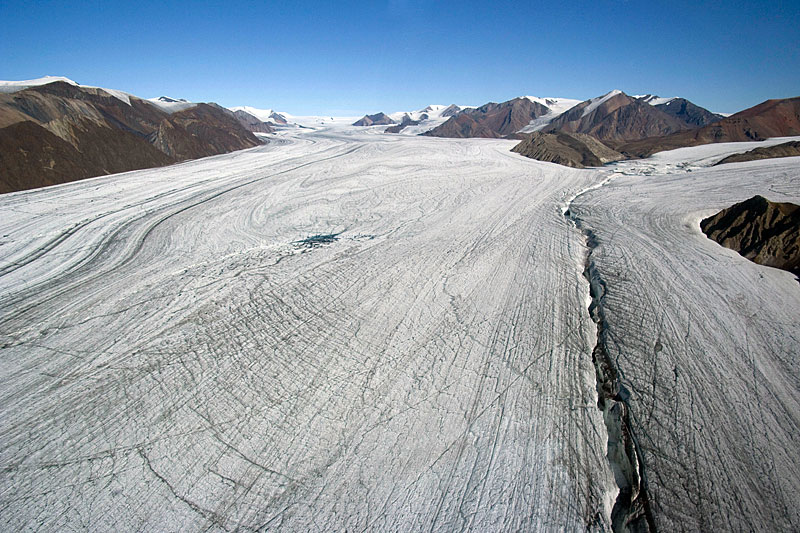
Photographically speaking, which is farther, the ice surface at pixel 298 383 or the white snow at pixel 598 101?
the white snow at pixel 598 101

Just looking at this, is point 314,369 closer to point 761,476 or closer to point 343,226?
A: point 761,476

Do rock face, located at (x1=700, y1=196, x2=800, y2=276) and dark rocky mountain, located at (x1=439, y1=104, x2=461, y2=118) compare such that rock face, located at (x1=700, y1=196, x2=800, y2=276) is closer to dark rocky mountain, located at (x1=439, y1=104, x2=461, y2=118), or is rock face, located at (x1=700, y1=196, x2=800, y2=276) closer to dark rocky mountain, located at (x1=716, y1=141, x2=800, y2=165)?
dark rocky mountain, located at (x1=716, y1=141, x2=800, y2=165)

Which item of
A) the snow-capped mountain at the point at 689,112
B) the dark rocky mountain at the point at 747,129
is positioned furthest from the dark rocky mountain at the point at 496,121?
the dark rocky mountain at the point at 747,129

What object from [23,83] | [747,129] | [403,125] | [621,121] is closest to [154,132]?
[23,83]

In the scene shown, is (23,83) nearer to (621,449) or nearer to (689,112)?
(621,449)

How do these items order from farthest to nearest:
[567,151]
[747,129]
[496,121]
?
[496,121] → [747,129] → [567,151]

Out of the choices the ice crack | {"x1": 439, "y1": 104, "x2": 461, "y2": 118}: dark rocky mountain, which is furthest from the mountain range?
{"x1": 439, "y1": 104, "x2": 461, "y2": 118}: dark rocky mountain

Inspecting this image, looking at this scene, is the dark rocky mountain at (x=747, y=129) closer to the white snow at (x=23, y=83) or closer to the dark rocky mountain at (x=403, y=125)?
the white snow at (x=23, y=83)
